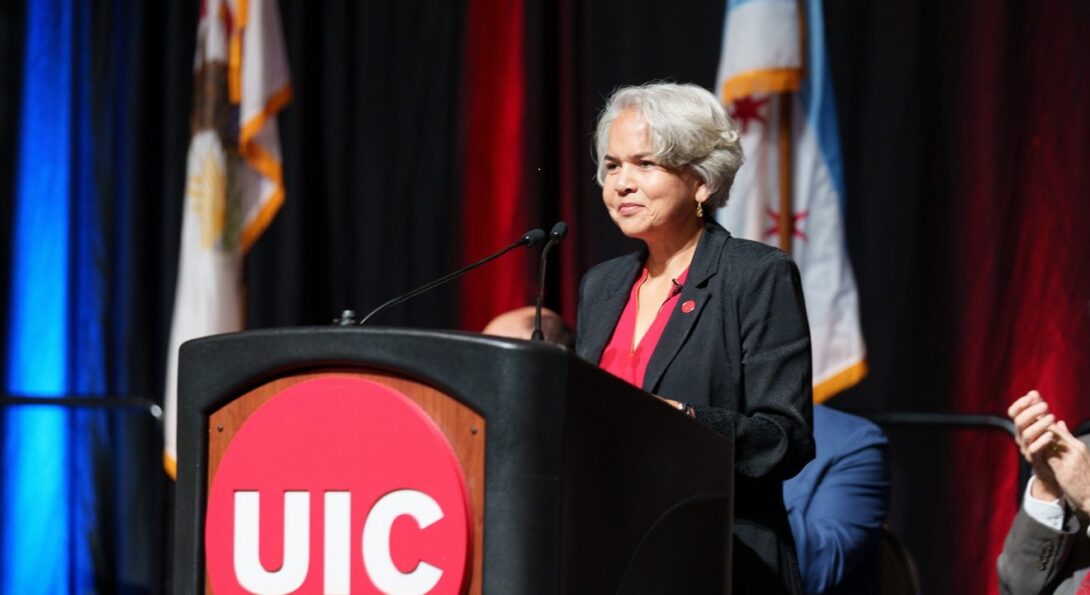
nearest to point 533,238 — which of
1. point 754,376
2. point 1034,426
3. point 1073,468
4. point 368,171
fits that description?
point 754,376

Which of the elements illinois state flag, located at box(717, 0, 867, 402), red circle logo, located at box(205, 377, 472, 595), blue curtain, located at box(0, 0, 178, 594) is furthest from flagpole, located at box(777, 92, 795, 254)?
red circle logo, located at box(205, 377, 472, 595)

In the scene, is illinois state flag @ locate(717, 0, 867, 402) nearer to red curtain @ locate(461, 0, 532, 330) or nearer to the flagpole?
the flagpole

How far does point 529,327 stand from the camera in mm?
3191

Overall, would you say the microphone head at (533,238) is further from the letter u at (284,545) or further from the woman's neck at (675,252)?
the letter u at (284,545)

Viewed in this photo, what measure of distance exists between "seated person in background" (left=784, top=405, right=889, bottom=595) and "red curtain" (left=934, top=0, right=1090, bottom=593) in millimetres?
609

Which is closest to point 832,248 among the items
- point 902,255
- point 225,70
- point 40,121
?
point 902,255

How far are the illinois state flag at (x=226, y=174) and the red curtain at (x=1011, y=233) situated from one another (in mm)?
2105

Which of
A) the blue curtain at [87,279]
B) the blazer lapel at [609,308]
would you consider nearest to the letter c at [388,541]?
the blazer lapel at [609,308]

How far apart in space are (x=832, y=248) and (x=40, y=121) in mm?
2752

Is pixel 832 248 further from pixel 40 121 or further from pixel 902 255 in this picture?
pixel 40 121

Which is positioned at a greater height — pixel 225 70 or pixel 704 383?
pixel 225 70

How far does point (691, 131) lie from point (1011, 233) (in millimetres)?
1745

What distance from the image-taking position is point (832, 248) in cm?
352

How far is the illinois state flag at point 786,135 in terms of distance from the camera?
140 inches
